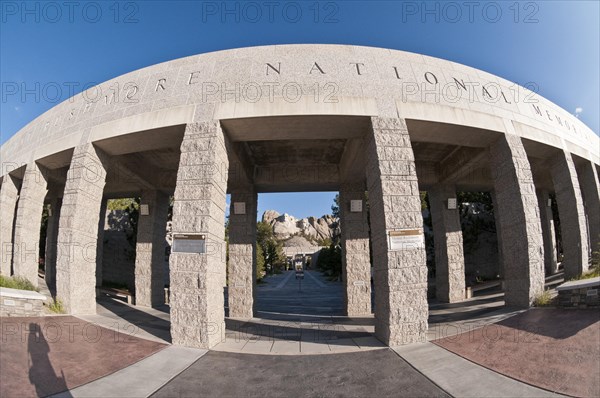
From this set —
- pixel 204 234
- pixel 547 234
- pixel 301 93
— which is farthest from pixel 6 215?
pixel 547 234

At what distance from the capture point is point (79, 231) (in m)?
8.48

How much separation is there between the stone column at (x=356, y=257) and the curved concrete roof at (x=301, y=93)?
4313mm

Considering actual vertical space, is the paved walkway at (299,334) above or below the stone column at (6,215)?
below

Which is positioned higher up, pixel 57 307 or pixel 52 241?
pixel 52 241

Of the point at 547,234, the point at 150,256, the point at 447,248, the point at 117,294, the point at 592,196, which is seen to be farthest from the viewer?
the point at 547,234

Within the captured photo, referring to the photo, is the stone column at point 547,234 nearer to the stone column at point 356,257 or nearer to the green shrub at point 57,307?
the stone column at point 356,257

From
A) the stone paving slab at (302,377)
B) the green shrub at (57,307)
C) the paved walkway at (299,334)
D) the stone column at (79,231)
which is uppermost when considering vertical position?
the stone column at (79,231)

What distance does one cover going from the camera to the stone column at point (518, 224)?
785 centimetres

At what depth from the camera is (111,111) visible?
8742mm

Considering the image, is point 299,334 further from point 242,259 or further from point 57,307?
point 57,307

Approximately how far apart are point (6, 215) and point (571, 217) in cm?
2219

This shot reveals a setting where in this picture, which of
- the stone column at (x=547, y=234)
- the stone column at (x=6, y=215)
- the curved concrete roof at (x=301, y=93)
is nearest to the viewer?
the curved concrete roof at (x=301, y=93)

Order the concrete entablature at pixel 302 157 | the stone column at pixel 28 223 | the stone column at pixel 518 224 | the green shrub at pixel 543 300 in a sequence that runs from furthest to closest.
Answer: the stone column at pixel 28 223, the stone column at pixel 518 224, the green shrub at pixel 543 300, the concrete entablature at pixel 302 157

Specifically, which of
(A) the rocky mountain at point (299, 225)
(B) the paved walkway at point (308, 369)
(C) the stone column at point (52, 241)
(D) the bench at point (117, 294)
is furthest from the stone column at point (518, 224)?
(A) the rocky mountain at point (299, 225)
